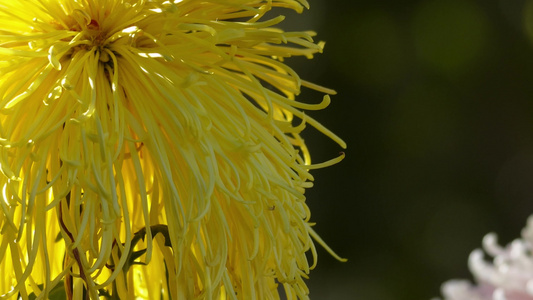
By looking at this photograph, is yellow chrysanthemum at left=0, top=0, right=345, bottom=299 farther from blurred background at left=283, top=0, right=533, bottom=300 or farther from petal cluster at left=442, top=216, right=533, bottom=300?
blurred background at left=283, top=0, right=533, bottom=300

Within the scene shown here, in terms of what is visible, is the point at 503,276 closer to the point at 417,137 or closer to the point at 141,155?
the point at 141,155

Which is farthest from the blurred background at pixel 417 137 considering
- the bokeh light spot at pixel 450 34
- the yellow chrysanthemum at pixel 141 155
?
the yellow chrysanthemum at pixel 141 155

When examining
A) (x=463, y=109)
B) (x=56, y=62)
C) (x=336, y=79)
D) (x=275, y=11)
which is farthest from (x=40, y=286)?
(x=463, y=109)

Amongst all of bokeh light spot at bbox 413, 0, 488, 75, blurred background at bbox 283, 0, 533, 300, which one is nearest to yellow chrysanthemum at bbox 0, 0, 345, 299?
blurred background at bbox 283, 0, 533, 300

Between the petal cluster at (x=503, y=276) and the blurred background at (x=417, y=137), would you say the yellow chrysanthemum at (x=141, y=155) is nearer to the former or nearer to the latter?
the petal cluster at (x=503, y=276)

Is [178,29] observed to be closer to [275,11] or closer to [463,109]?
[275,11]

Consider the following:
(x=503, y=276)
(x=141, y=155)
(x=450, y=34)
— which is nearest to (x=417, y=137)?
(x=450, y=34)

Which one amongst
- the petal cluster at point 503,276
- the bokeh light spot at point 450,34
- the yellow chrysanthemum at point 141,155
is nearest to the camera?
the yellow chrysanthemum at point 141,155
